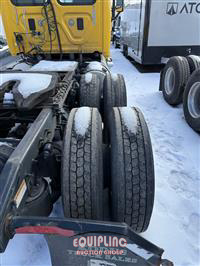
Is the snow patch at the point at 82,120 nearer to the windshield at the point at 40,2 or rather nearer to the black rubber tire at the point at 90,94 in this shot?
the black rubber tire at the point at 90,94

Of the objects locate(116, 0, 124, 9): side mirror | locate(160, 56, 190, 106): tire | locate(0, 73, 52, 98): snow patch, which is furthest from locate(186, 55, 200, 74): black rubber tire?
locate(0, 73, 52, 98): snow patch

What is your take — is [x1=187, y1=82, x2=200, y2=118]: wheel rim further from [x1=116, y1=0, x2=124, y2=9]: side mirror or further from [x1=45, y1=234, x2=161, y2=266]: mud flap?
[x1=45, y1=234, x2=161, y2=266]: mud flap

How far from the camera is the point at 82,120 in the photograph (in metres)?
1.61

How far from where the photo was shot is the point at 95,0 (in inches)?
165

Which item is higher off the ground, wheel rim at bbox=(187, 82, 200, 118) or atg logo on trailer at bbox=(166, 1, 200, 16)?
atg logo on trailer at bbox=(166, 1, 200, 16)

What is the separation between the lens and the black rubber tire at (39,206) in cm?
131

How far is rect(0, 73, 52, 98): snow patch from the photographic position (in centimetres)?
191

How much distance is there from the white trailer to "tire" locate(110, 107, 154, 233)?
5.96 m

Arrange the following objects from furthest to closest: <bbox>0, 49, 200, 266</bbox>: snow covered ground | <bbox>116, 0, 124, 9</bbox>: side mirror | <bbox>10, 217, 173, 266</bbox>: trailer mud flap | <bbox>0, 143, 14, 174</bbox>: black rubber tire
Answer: <bbox>116, 0, 124, 9</bbox>: side mirror → <bbox>0, 49, 200, 266</bbox>: snow covered ground → <bbox>0, 143, 14, 174</bbox>: black rubber tire → <bbox>10, 217, 173, 266</bbox>: trailer mud flap

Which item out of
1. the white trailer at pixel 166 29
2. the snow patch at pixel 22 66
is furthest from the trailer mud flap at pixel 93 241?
the white trailer at pixel 166 29

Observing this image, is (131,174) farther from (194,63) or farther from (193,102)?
(194,63)

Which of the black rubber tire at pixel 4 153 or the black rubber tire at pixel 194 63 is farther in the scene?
the black rubber tire at pixel 194 63

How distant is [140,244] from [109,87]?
7.12ft

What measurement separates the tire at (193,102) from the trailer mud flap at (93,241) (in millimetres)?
2819
